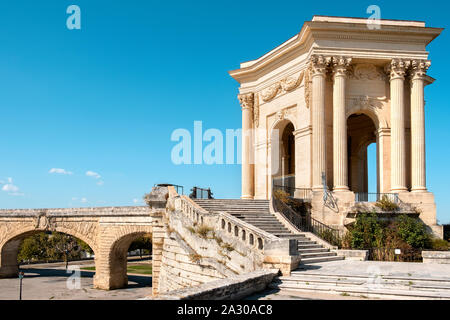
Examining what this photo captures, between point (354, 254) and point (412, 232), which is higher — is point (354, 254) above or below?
below

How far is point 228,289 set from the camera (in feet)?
24.9

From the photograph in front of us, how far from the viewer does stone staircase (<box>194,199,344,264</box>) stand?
45.5ft

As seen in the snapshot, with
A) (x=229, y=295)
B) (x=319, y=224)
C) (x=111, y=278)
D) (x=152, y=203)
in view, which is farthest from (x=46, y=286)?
(x=229, y=295)

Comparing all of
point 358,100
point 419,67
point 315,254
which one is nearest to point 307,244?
point 315,254

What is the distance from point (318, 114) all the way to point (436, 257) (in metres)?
8.99

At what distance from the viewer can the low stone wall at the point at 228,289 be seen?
6500 mm

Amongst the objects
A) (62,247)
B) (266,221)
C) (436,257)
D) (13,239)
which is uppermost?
(266,221)

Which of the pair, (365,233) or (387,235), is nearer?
(387,235)

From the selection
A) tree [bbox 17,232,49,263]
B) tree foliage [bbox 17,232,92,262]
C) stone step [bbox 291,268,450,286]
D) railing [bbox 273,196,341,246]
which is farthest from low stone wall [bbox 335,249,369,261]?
tree foliage [bbox 17,232,92,262]

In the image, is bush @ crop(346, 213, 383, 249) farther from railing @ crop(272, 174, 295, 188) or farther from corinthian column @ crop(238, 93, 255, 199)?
corinthian column @ crop(238, 93, 255, 199)

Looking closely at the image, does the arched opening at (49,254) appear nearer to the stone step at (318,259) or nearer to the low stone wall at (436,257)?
the stone step at (318,259)

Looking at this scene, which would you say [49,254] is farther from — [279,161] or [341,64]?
[341,64]

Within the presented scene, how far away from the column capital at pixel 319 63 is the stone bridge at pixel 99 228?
15.3 meters

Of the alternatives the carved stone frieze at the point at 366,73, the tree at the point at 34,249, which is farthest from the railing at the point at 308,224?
the tree at the point at 34,249
